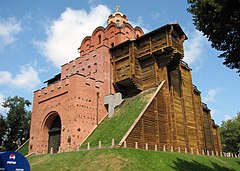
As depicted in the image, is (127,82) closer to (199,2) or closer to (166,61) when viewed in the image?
(166,61)

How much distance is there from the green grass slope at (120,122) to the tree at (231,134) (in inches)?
1185

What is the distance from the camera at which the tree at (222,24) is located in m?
12.4

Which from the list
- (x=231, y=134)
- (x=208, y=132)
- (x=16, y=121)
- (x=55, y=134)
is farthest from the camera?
(x=231, y=134)

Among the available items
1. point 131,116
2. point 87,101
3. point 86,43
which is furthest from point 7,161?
point 86,43

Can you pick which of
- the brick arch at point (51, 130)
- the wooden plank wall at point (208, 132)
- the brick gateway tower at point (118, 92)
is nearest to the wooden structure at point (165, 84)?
the brick gateway tower at point (118, 92)

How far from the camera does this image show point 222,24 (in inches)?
508

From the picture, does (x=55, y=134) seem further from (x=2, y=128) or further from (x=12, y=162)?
(x=12, y=162)

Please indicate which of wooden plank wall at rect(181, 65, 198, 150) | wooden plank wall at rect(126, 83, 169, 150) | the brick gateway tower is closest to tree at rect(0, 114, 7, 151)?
the brick gateway tower

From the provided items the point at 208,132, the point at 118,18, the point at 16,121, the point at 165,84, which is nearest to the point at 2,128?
the point at 16,121

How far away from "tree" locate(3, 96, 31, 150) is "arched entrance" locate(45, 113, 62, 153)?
15.8 metres

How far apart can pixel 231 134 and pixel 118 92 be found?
30.6m

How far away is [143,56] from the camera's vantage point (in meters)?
29.0

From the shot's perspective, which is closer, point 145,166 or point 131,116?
point 145,166

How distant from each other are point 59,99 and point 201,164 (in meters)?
17.0
